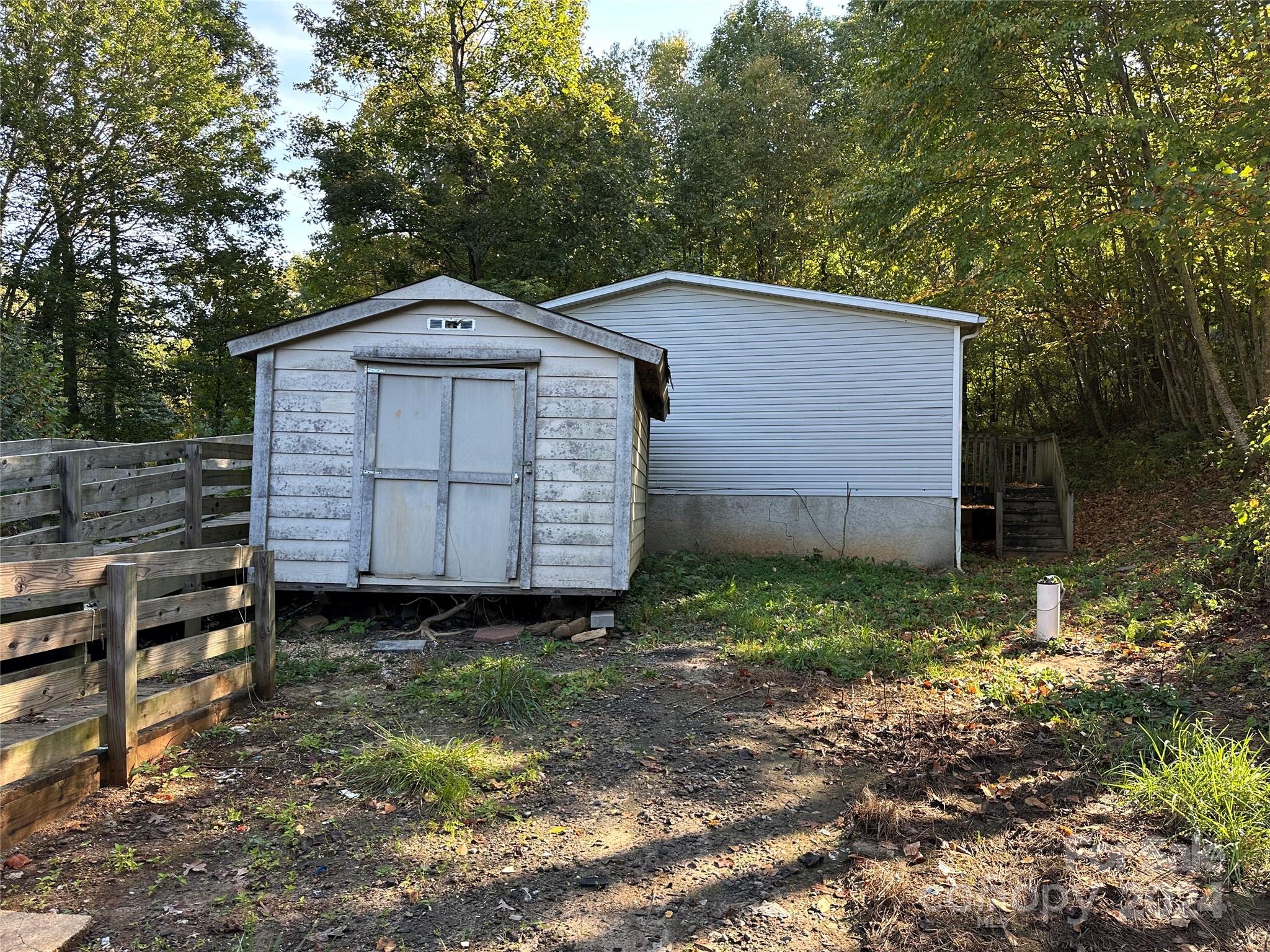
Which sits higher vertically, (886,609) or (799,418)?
(799,418)

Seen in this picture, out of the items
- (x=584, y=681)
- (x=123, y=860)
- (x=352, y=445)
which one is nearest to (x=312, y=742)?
(x=123, y=860)

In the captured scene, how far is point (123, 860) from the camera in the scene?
9.43ft

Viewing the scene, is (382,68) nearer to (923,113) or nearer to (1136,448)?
(923,113)

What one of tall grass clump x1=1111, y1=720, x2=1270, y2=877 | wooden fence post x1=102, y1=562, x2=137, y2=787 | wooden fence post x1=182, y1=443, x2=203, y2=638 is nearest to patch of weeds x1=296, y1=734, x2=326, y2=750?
wooden fence post x1=102, y1=562, x2=137, y2=787

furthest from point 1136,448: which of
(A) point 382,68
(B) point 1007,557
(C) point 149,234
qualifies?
(C) point 149,234

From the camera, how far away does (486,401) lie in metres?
7.16

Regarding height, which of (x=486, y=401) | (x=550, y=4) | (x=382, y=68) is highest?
(x=550, y=4)

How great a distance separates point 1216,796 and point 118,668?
15.3ft

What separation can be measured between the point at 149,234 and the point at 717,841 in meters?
21.2

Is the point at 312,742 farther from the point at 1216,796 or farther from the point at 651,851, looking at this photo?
the point at 1216,796

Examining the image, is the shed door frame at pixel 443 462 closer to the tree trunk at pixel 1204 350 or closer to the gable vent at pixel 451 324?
the gable vent at pixel 451 324

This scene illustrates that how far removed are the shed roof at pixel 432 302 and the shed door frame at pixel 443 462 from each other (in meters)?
0.40

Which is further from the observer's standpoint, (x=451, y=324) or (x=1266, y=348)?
(x=1266, y=348)

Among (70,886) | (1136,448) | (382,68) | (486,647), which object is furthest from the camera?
(382,68)
